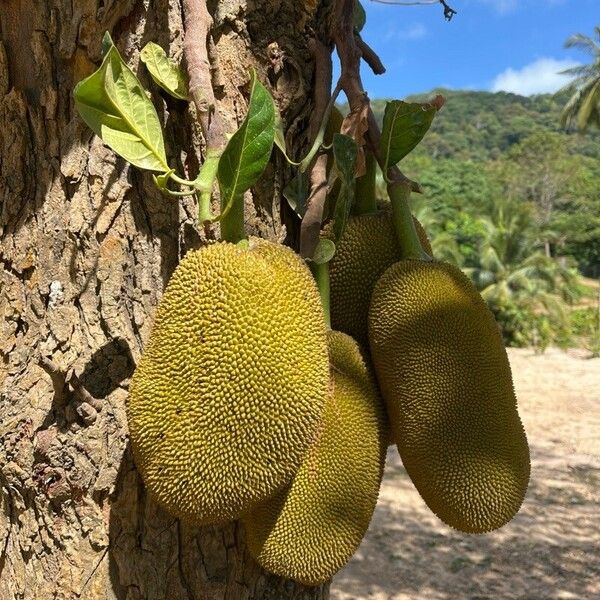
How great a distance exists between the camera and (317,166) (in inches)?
36.6

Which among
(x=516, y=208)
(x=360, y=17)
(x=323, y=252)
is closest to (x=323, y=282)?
(x=323, y=252)

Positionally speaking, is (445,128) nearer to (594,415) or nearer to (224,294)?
(594,415)

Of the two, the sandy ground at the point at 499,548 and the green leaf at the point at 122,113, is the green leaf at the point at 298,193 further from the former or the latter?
the sandy ground at the point at 499,548

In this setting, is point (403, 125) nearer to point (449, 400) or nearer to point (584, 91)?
point (449, 400)

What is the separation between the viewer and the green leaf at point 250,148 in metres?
0.73

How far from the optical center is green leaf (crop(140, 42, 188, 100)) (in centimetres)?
82

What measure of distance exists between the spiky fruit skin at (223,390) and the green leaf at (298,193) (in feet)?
0.71

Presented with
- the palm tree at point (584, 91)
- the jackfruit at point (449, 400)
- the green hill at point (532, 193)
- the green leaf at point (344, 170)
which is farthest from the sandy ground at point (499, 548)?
the palm tree at point (584, 91)

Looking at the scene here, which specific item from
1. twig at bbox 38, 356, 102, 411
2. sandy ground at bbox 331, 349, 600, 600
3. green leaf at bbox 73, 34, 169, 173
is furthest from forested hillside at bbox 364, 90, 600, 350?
sandy ground at bbox 331, 349, 600, 600

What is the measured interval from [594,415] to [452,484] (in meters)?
6.19

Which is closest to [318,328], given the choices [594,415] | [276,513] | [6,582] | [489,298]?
[276,513]

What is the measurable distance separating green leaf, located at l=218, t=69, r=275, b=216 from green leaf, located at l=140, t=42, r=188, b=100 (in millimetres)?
137

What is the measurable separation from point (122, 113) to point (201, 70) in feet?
0.42

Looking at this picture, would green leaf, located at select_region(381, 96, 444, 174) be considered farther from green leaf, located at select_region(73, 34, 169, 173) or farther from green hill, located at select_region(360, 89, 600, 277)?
green hill, located at select_region(360, 89, 600, 277)
